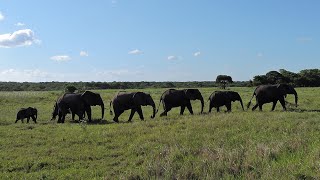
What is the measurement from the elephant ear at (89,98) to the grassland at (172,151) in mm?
6263

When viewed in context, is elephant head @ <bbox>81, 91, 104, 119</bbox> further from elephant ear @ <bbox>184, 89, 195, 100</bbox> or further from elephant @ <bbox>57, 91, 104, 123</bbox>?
elephant ear @ <bbox>184, 89, 195, 100</bbox>

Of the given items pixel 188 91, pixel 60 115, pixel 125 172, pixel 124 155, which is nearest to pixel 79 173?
pixel 125 172

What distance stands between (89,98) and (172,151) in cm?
1447

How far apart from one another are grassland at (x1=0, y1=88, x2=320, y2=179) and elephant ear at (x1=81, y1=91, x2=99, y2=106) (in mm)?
6263

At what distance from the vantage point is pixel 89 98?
27.7 metres

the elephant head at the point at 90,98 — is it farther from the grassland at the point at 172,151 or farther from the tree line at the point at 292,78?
the tree line at the point at 292,78

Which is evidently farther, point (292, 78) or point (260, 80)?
point (292, 78)

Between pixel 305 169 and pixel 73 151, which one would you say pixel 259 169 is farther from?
pixel 73 151

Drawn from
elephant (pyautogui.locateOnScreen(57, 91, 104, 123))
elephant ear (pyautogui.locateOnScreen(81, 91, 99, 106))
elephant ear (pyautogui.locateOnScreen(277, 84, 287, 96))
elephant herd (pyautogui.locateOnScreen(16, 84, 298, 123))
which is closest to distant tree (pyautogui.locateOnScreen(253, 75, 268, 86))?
elephant ear (pyautogui.locateOnScreen(277, 84, 287, 96))

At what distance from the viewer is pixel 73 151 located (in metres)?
15.9

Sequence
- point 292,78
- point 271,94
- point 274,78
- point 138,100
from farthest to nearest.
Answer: point 292,78 < point 274,78 < point 271,94 < point 138,100

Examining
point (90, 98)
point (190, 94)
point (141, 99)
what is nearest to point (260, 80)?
point (190, 94)

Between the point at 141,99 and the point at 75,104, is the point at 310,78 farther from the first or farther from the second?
the point at 75,104

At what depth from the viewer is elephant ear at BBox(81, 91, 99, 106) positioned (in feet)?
90.1
